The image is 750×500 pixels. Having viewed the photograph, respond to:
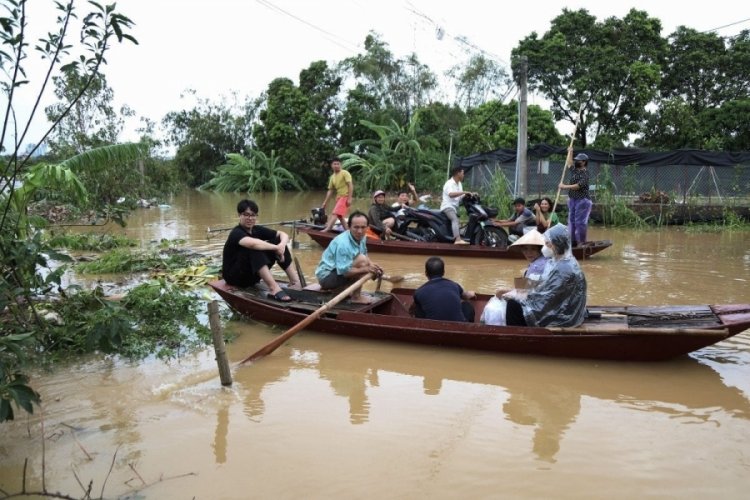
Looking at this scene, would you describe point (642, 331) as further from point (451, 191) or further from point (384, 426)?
point (451, 191)

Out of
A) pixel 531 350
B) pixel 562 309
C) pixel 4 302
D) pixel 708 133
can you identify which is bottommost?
pixel 531 350

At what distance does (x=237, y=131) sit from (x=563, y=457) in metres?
36.7

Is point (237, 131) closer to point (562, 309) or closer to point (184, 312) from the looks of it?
point (184, 312)

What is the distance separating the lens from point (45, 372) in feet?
18.5

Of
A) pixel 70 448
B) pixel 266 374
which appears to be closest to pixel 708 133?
pixel 266 374

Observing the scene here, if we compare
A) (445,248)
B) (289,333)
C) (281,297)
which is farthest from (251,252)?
(445,248)

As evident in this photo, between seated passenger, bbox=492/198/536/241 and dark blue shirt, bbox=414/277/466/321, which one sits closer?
dark blue shirt, bbox=414/277/466/321

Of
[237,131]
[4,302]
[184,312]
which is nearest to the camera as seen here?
[4,302]

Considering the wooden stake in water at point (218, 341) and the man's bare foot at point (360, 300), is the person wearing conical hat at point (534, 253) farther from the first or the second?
the wooden stake in water at point (218, 341)

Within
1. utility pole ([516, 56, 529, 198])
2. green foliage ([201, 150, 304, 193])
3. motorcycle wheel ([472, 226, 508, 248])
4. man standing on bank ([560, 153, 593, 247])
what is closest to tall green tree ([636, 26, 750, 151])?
utility pole ([516, 56, 529, 198])

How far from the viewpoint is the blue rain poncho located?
17.5 feet

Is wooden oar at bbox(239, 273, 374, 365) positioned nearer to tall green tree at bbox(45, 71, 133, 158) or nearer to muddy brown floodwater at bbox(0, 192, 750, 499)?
muddy brown floodwater at bbox(0, 192, 750, 499)

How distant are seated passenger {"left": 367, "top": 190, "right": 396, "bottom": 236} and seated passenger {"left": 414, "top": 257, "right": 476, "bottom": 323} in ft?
18.1

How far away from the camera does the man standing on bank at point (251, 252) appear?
21.5 feet
